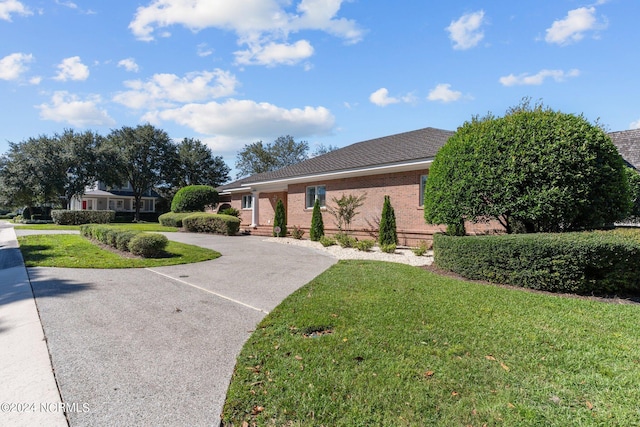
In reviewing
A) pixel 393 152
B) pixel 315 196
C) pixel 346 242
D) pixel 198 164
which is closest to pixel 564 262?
pixel 346 242

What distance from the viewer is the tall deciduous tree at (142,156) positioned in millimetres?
37406

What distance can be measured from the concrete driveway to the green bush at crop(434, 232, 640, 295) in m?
3.93

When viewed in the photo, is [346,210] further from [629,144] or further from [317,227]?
[629,144]

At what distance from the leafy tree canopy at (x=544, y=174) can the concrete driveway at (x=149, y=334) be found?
4611 mm

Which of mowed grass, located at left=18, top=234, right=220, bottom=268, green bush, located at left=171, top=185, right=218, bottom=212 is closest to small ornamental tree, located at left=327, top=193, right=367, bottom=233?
mowed grass, located at left=18, top=234, right=220, bottom=268

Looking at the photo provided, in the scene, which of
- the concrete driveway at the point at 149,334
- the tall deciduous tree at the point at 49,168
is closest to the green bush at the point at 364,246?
the concrete driveway at the point at 149,334

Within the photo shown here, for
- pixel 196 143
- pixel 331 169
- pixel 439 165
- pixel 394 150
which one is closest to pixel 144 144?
pixel 196 143

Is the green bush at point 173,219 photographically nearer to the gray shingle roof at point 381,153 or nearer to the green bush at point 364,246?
the gray shingle roof at point 381,153

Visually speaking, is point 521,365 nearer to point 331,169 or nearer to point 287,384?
point 287,384

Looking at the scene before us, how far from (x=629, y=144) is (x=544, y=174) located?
15882 mm

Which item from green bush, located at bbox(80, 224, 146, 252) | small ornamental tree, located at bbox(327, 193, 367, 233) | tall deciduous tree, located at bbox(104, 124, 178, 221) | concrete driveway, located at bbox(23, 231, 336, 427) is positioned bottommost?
concrete driveway, located at bbox(23, 231, 336, 427)

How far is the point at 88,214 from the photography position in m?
28.3

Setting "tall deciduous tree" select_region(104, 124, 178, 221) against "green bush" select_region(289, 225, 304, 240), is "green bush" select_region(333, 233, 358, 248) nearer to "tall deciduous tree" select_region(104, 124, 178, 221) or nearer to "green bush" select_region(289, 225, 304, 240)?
"green bush" select_region(289, 225, 304, 240)

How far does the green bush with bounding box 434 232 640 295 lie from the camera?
5.70 metres
